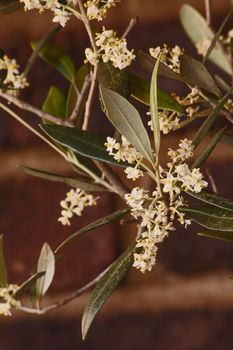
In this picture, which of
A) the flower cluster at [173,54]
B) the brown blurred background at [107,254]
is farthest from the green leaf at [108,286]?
the brown blurred background at [107,254]

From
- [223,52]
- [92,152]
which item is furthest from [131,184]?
[92,152]

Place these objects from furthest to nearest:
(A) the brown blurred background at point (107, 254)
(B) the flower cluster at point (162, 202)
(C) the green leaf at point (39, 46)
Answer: (A) the brown blurred background at point (107, 254) → (C) the green leaf at point (39, 46) → (B) the flower cluster at point (162, 202)

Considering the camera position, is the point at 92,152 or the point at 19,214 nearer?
the point at 92,152

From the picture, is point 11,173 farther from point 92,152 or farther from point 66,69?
point 92,152

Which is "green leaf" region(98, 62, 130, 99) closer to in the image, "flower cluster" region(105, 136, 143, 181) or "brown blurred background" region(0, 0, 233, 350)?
"flower cluster" region(105, 136, 143, 181)

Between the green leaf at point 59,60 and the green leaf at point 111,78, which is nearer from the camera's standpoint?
the green leaf at point 111,78

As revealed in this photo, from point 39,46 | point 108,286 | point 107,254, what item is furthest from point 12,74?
point 107,254

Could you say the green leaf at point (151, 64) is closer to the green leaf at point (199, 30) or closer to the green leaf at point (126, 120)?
the green leaf at point (126, 120)
